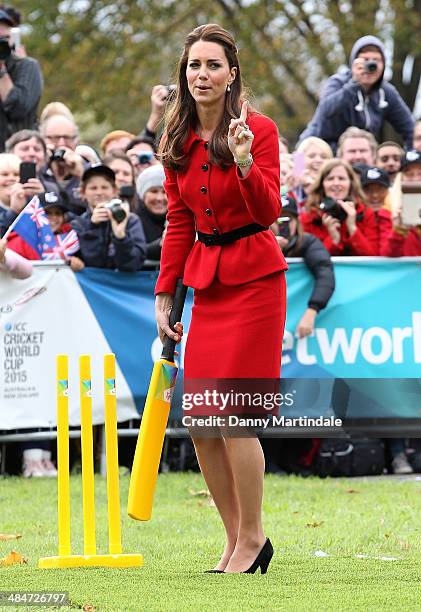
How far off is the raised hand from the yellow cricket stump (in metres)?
1.23

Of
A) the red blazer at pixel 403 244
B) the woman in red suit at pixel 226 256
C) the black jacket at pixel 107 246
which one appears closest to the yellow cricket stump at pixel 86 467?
the woman in red suit at pixel 226 256

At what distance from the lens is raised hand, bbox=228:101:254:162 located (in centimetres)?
599

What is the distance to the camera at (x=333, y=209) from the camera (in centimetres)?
1152

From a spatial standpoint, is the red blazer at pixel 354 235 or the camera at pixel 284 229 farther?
the red blazer at pixel 354 235

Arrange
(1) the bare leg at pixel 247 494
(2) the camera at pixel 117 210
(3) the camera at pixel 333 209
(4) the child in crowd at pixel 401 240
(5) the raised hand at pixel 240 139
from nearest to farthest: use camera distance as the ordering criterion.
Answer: (5) the raised hand at pixel 240 139 → (1) the bare leg at pixel 247 494 → (2) the camera at pixel 117 210 → (4) the child in crowd at pixel 401 240 → (3) the camera at pixel 333 209

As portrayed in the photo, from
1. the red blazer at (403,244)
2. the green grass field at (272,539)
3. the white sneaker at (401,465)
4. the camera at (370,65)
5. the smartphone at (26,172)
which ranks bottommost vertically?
the white sneaker at (401,465)

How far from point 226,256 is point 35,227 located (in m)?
4.93

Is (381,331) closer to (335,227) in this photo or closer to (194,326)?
(335,227)

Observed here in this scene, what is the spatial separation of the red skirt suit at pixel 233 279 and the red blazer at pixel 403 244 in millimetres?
4977

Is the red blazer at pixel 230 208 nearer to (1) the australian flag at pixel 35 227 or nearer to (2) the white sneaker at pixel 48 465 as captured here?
(1) the australian flag at pixel 35 227

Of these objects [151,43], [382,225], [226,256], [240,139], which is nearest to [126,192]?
[382,225]

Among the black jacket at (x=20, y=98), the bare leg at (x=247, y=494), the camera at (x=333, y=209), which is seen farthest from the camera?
the black jacket at (x=20, y=98)

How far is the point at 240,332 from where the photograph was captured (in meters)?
6.37

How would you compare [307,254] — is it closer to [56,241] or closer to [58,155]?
[56,241]
